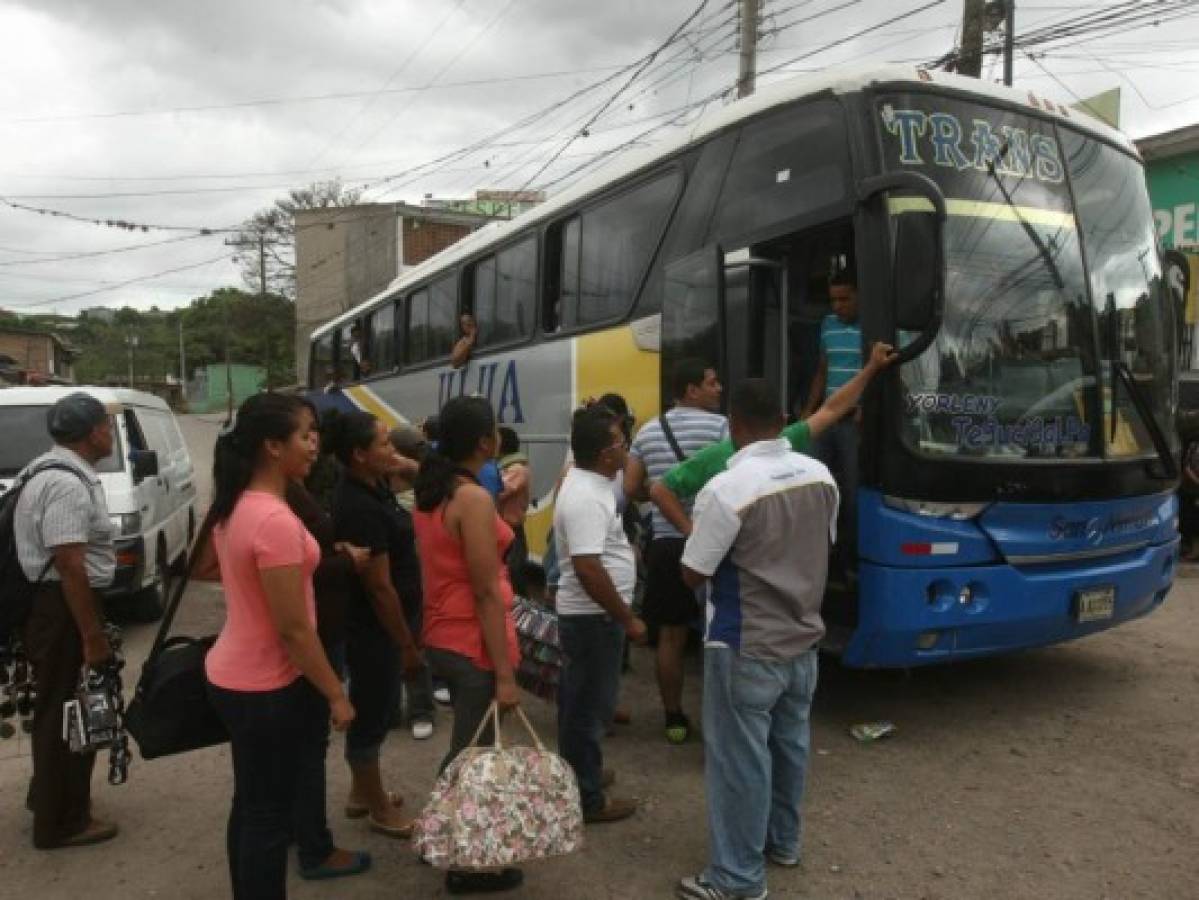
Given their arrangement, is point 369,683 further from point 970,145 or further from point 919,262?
point 970,145

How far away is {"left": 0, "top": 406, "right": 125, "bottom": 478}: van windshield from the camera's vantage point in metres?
7.34

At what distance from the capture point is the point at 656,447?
→ 15.1 ft

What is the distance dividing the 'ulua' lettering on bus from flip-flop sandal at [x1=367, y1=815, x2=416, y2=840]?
4059mm

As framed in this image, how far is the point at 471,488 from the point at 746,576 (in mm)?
961

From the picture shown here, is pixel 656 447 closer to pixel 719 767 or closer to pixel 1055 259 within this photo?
pixel 719 767

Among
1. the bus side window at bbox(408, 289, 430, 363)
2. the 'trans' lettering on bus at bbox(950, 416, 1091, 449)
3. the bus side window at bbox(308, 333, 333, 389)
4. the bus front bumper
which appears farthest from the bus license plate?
the bus side window at bbox(308, 333, 333, 389)

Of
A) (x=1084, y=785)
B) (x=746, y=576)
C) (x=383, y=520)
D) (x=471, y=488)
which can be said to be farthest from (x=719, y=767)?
(x=1084, y=785)

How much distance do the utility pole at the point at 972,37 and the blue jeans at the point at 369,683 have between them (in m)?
10.2

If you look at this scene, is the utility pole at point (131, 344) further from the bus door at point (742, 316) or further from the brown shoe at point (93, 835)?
the brown shoe at point (93, 835)

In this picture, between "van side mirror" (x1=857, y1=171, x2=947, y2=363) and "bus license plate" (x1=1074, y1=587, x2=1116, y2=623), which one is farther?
"bus license plate" (x1=1074, y1=587, x2=1116, y2=623)

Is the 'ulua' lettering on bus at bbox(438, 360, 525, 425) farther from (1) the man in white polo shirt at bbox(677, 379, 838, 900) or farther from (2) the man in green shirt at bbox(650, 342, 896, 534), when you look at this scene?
(1) the man in white polo shirt at bbox(677, 379, 838, 900)

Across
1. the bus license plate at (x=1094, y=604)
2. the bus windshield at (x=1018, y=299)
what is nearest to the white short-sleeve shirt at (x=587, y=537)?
the bus windshield at (x=1018, y=299)

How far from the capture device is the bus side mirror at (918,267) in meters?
4.07

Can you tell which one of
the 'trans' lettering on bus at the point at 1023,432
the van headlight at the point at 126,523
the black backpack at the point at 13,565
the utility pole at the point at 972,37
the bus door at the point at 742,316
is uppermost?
the utility pole at the point at 972,37
